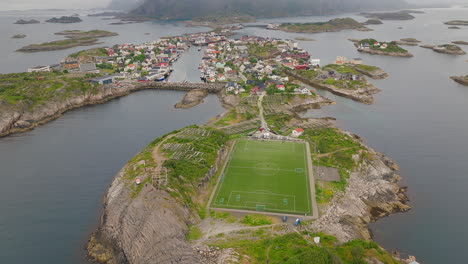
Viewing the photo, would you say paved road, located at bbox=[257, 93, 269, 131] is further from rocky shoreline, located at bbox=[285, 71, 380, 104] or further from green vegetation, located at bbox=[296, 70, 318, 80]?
green vegetation, located at bbox=[296, 70, 318, 80]

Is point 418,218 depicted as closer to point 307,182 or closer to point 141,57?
point 307,182

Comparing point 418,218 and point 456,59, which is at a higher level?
point 456,59

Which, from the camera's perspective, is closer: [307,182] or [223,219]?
[223,219]

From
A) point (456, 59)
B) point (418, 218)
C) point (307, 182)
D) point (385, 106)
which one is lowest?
point (418, 218)

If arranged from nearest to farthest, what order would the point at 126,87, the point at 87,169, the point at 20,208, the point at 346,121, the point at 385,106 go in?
1. the point at 20,208
2. the point at 87,169
3. the point at 346,121
4. the point at 385,106
5. the point at 126,87

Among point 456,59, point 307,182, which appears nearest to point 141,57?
point 307,182

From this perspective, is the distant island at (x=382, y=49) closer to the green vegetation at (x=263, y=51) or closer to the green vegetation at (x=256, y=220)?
the green vegetation at (x=263, y=51)

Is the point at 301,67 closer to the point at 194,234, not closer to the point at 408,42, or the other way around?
the point at 194,234

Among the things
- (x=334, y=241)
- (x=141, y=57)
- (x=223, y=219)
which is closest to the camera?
(x=334, y=241)

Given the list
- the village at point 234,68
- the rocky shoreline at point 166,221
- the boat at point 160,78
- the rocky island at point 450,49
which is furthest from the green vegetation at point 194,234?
the rocky island at point 450,49
